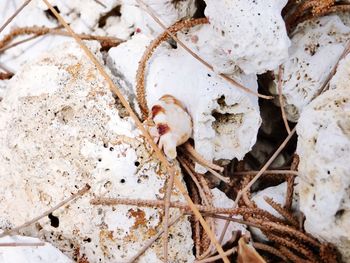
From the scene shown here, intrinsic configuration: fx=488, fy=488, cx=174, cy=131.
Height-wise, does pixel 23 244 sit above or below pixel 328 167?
above

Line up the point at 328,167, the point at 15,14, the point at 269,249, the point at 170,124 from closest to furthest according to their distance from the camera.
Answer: the point at 328,167
the point at 170,124
the point at 269,249
the point at 15,14

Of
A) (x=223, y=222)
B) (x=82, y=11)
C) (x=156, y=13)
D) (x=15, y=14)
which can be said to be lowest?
(x=223, y=222)

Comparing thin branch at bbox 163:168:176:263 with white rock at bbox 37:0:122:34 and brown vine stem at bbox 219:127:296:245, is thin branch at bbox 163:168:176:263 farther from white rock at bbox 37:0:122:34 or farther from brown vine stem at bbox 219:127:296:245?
white rock at bbox 37:0:122:34

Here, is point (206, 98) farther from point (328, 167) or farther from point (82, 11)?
Result: point (82, 11)

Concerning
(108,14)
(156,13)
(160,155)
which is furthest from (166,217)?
(108,14)

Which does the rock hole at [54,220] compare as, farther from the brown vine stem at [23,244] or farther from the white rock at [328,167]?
the white rock at [328,167]

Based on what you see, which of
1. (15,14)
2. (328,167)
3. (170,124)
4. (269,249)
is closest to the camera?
(328,167)

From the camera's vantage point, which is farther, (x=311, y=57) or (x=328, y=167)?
(x=311, y=57)

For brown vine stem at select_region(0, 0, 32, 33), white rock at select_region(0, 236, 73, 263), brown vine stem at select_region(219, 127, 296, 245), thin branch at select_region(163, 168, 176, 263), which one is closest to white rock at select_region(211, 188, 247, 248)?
brown vine stem at select_region(219, 127, 296, 245)
